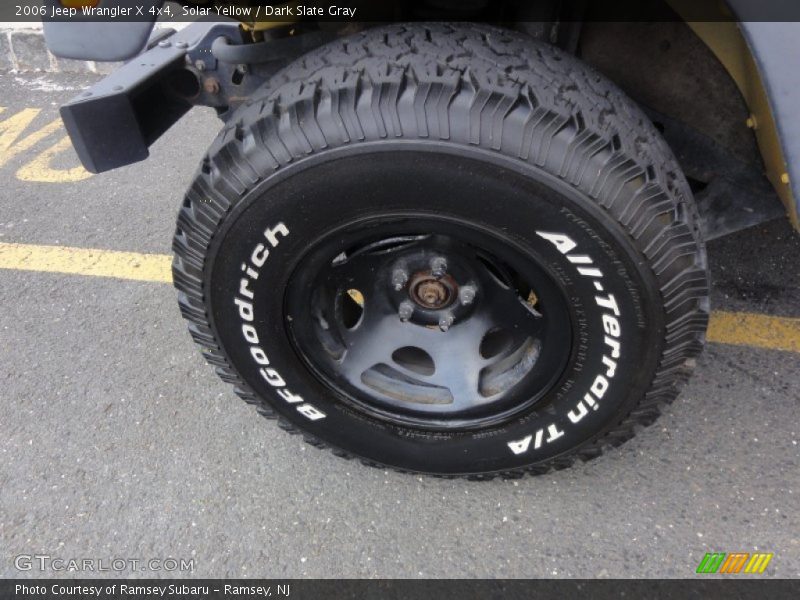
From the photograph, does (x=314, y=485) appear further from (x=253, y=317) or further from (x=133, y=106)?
(x=133, y=106)

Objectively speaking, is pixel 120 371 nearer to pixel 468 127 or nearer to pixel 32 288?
pixel 32 288

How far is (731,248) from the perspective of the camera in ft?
9.49

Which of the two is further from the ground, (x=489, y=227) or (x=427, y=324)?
(x=489, y=227)

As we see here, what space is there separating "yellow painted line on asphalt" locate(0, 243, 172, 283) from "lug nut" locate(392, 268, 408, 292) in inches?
58.5

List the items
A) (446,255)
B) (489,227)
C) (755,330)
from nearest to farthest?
1. (489,227)
2. (446,255)
3. (755,330)

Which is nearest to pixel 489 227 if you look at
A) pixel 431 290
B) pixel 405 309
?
pixel 431 290

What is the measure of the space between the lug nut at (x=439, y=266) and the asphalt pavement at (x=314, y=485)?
2.34ft

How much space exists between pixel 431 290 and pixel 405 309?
108 millimetres

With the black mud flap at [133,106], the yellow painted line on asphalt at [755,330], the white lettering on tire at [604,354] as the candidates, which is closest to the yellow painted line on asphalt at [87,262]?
the black mud flap at [133,106]

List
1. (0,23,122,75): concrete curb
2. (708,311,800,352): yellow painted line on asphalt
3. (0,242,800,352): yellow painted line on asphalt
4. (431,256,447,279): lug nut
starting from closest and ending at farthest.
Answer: (431,256,447,279): lug nut
(708,311,800,352): yellow painted line on asphalt
(0,242,800,352): yellow painted line on asphalt
(0,23,122,75): concrete curb

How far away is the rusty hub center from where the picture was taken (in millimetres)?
1807

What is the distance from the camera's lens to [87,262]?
3.05m
